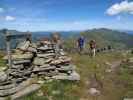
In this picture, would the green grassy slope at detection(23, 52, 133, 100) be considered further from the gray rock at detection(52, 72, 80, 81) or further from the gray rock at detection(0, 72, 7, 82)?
the gray rock at detection(0, 72, 7, 82)

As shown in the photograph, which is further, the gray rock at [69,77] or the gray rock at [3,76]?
the gray rock at [69,77]

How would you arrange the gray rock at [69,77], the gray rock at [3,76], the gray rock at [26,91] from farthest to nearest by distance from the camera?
the gray rock at [69,77] < the gray rock at [3,76] < the gray rock at [26,91]

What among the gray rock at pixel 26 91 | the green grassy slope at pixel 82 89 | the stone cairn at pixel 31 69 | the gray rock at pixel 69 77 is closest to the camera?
the gray rock at pixel 26 91

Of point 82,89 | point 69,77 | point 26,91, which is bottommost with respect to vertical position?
point 82,89

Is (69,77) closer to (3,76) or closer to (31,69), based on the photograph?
(31,69)

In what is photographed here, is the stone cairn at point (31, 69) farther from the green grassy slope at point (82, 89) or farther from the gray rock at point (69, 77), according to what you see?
the green grassy slope at point (82, 89)

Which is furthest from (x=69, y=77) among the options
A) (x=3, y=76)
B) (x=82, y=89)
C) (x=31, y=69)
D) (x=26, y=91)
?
(x=3, y=76)

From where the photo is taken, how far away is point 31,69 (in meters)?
20.1

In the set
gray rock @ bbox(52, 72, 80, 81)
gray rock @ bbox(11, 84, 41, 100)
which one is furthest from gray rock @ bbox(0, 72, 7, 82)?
gray rock @ bbox(52, 72, 80, 81)

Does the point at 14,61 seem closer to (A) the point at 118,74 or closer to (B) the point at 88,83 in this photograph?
(B) the point at 88,83

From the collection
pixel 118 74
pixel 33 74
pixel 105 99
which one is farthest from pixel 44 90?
pixel 118 74

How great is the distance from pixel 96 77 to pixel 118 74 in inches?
127

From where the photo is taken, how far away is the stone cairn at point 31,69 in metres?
17.0

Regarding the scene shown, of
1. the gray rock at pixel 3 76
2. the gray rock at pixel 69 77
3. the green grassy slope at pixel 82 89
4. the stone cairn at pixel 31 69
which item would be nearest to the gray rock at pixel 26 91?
the stone cairn at pixel 31 69
